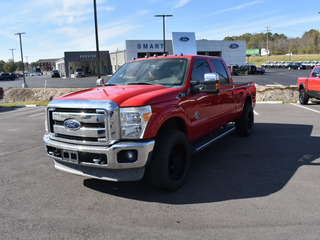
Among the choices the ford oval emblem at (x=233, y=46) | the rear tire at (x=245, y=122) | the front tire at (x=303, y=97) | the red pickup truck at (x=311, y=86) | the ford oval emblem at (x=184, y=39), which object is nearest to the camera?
the rear tire at (x=245, y=122)

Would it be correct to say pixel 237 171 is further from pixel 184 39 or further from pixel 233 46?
pixel 233 46

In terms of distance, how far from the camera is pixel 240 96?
6.85m

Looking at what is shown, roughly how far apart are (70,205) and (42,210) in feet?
1.14

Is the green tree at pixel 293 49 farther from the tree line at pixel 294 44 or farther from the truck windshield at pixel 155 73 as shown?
the truck windshield at pixel 155 73

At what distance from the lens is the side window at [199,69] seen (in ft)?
16.2

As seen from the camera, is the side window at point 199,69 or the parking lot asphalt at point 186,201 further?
the side window at point 199,69

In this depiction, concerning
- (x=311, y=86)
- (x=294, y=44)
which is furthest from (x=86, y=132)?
(x=294, y=44)

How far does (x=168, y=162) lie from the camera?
393 centimetres

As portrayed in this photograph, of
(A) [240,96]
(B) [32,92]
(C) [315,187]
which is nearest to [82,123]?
(C) [315,187]

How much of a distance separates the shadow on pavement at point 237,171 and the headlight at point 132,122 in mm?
980

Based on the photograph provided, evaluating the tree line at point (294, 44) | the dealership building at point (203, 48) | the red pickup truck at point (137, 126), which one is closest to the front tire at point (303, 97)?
the red pickup truck at point (137, 126)

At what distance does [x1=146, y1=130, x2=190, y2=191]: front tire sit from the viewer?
384 centimetres

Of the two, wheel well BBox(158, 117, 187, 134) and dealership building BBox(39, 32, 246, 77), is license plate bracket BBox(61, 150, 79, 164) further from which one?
dealership building BBox(39, 32, 246, 77)

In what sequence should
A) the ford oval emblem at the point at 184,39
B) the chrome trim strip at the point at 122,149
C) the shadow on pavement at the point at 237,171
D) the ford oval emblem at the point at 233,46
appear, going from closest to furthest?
1. the chrome trim strip at the point at 122,149
2. the shadow on pavement at the point at 237,171
3. the ford oval emblem at the point at 184,39
4. the ford oval emblem at the point at 233,46
